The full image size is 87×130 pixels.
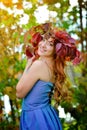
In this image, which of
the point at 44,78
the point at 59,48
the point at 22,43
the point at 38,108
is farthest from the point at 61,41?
the point at 22,43

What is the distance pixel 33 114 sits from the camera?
386 cm

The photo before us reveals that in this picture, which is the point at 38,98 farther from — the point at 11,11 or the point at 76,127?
the point at 76,127

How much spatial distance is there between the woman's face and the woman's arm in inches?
4.4

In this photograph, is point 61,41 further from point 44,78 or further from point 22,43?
point 22,43

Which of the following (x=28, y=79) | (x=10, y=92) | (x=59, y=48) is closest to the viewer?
(x=28, y=79)

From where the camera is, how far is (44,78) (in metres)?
3.86

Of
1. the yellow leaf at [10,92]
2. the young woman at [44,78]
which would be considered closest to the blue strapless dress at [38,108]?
the young woman at [44,78]

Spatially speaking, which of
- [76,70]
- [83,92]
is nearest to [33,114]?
[83,92]

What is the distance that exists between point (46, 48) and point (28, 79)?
0.33 m

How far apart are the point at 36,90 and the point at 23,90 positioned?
12cm

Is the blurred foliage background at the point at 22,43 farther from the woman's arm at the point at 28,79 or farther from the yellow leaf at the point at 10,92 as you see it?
the woman's arm at the point at 28,79

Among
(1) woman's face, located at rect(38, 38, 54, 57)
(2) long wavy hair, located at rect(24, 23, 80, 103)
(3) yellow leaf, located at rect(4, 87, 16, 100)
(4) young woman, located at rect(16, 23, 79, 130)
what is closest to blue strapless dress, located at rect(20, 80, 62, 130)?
(4) young woman, located at rect(16, 23, 79, 130)

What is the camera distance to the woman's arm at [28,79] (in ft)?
12.4

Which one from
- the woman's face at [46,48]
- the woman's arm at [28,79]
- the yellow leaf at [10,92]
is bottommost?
the yellow leaf at [10,92]
